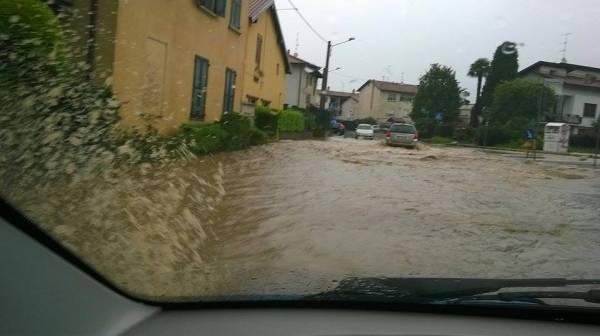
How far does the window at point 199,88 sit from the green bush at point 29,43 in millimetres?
2917

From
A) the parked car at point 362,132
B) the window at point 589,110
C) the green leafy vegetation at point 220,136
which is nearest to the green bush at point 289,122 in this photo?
the green leafy vegetation at point 220,136

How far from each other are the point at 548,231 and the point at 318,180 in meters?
4.97

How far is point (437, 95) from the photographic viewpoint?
8641mm

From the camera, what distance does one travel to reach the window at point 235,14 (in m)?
7.29

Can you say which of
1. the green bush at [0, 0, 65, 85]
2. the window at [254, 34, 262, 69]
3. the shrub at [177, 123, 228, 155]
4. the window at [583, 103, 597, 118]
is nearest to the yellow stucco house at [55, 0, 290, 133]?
the shrub at [177, 123, 228, 155]

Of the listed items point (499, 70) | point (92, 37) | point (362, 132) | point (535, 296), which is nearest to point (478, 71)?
point (499, 70)

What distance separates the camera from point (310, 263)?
498cm

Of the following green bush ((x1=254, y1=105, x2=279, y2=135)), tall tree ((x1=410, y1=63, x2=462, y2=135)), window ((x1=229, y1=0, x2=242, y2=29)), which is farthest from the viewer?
green bush ((x1=254, y1=105, x2=279, y2=135))

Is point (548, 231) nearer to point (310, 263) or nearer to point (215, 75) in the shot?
point (310, 263)

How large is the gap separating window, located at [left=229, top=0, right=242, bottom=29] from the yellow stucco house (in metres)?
0.01

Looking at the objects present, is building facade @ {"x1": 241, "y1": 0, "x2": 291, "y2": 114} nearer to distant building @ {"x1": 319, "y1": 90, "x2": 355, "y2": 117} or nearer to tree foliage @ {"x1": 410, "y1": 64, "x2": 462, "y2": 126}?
tree foliage @ {"x1": 410, "y1": 64, "x2": 462, "y2": 126}

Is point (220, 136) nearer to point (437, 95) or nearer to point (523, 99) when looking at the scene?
point (437, 95)

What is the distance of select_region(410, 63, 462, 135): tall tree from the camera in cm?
774

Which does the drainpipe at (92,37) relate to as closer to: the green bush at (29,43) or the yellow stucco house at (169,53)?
the yellow stucco house at (169,53)
